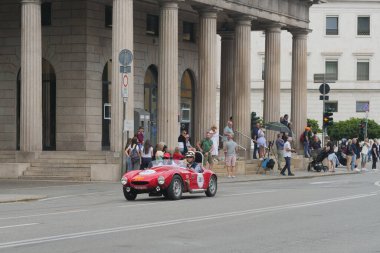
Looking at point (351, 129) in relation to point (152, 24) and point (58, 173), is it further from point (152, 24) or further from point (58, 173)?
point (58, 173)

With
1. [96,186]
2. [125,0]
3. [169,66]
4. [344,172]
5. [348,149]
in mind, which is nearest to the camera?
[96,186]

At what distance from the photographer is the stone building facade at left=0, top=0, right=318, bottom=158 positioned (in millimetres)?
37688

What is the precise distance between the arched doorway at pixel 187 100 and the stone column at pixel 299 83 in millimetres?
6272

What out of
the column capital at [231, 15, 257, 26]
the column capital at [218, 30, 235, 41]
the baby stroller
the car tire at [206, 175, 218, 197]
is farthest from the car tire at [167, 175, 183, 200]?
the column capital at [218, 30, 235, 41]

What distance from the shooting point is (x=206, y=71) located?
44156mm

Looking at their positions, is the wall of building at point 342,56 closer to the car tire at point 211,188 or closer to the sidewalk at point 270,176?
the sidewalk at point 270,176

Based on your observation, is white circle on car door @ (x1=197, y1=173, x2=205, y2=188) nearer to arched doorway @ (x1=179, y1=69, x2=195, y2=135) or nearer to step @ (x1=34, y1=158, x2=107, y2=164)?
step @ (x1=34, y1=158, x2=107, y2=164)

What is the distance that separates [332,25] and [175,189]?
67.1 metres

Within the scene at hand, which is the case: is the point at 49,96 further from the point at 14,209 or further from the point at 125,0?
the point at 14,209

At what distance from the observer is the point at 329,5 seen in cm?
9012

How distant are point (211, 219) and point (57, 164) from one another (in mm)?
19499

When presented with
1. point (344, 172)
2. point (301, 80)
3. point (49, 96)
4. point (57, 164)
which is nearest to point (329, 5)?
point (301, 80)

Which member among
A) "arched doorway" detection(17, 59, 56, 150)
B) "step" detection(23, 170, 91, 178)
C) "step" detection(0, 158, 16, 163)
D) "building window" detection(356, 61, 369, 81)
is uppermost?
"building window" detection(356, 61, 369, 81)

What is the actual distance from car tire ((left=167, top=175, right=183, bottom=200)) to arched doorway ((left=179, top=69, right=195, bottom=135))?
82.7 ft
